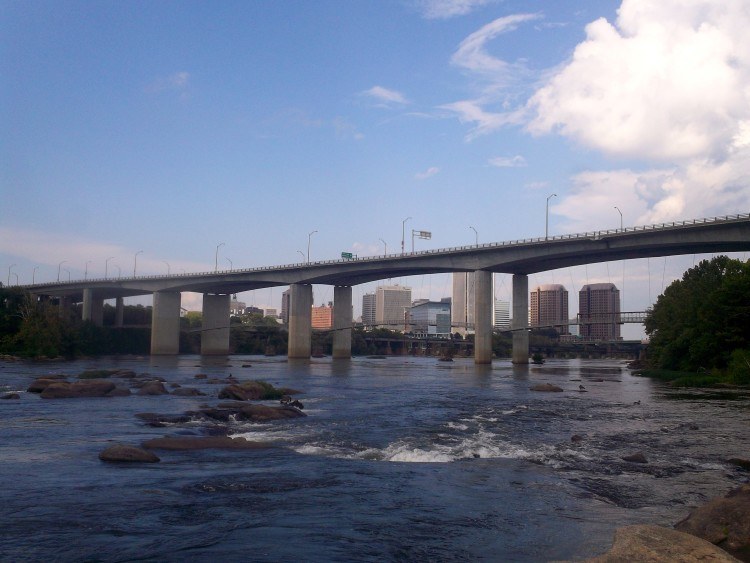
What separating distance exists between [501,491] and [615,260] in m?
83.4

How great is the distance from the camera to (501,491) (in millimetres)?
15547

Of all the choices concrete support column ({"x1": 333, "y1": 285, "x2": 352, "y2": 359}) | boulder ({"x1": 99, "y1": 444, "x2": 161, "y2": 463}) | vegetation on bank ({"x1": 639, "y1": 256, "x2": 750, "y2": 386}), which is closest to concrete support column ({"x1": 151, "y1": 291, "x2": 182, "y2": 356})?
concrete support column ({"x1": 333, "y1": 285, "x2": 352, "y2": 359})

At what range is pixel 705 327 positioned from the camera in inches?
2473

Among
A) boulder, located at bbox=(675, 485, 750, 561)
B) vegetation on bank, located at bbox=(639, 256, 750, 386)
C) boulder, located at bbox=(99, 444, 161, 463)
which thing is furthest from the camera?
vegetation on bank, located at bbox=(639, 256, 750, 386)

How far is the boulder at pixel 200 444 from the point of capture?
2019 centimetres

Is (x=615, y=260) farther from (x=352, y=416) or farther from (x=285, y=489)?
(x=285, y=489)

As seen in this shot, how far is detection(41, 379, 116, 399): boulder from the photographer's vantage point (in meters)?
35.9

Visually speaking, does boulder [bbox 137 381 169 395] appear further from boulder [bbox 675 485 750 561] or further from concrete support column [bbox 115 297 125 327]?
concrete support column [bbox 115 297 125 327]

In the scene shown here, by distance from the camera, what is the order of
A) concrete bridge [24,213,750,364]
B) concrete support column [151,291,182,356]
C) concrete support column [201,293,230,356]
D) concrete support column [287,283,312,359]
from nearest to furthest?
concrete bridge [24,213,750,364] < concrete support column [287,283,312,359] < concrete support column [151,291,182,356] < concrete support column [201,293,230,356]

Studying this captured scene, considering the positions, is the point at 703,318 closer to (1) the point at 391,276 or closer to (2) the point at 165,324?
(1) the point at 391,276

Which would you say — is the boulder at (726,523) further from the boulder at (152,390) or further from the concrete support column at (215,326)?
the concrete support column at (215,326)

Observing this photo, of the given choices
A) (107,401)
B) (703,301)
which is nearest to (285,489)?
(107,401)

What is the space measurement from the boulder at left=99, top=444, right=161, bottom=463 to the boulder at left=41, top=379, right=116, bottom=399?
20.2m

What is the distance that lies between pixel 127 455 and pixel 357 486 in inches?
286
